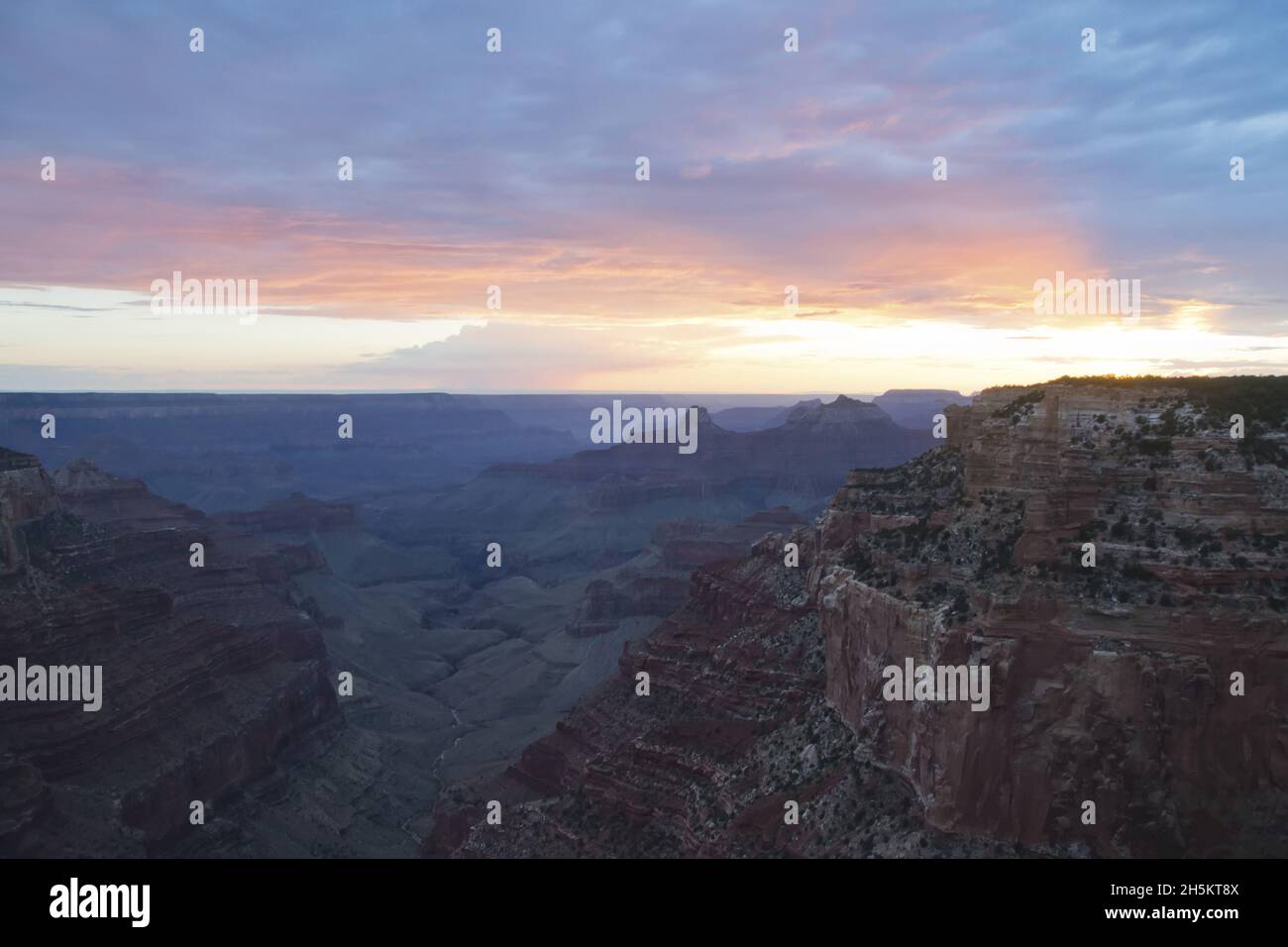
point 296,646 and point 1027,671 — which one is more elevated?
point 1027,671

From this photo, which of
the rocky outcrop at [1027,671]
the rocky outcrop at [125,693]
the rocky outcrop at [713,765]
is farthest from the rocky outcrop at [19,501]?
the rocky outcrop at [1027,671]

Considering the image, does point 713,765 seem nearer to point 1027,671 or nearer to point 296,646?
point 1027,671

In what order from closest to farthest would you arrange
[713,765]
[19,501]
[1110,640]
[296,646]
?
[1110,640], [713,765], [19,501], [296,646]

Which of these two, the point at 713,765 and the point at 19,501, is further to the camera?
the point at 19,501

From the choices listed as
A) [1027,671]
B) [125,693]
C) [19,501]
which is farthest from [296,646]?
[1027,671]

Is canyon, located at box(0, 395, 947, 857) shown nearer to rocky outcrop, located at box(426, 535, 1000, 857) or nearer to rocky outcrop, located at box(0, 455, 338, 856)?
rocky outcrop, located at box(0, 455, 338, 856)

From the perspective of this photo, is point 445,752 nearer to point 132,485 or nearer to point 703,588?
point 703,588

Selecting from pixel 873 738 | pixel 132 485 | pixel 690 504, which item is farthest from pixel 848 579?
pixel 690 504

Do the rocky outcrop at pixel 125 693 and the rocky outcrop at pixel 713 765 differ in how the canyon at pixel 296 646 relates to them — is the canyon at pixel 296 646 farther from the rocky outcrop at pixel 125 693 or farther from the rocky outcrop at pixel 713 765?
the rocky outcrop at pixel 713 765
